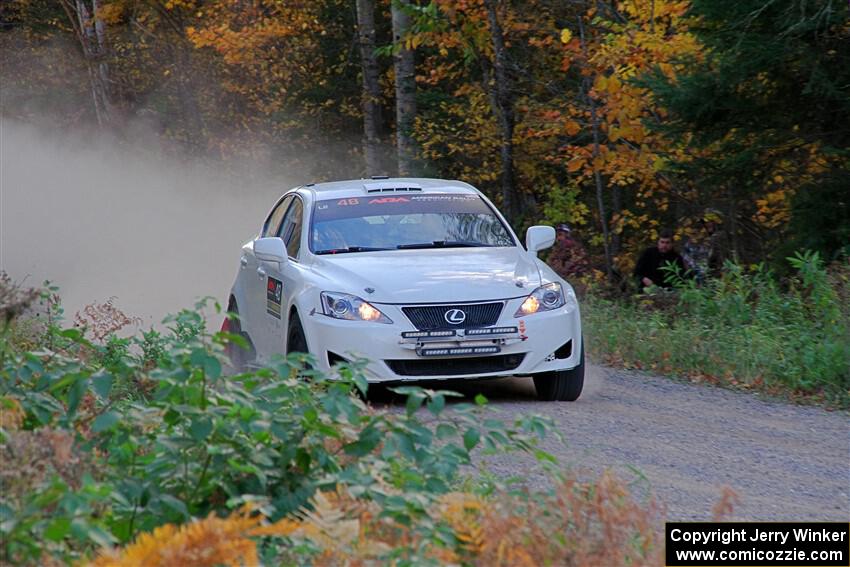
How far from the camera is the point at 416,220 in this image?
1157 cm

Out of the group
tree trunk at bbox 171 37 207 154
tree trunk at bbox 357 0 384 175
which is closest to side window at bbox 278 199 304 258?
tree trunk at bbox 357 0 384 175

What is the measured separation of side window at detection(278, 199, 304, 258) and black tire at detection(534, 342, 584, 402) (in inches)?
91.3

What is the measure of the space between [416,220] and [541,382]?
1.82 meters

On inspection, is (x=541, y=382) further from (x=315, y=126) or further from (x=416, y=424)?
(x=315, y=126)

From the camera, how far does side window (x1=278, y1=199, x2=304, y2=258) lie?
11637 mm

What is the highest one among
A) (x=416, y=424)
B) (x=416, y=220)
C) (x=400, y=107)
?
(x=416, y=424)

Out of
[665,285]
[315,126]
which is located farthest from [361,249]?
[315,126]

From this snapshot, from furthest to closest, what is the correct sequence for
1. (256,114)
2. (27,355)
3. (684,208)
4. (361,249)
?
(256,114)
(684,208)
(361,249)
(27,355)

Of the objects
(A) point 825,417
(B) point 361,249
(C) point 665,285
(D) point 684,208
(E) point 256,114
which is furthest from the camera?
(E) point 256,114

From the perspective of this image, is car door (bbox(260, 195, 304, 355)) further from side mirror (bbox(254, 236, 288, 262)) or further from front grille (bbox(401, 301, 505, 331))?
front grille (bbox(401, 301, 505, 331))

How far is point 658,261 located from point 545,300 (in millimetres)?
8436

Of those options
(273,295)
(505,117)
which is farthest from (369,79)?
(273,295)

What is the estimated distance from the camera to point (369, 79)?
2761cm

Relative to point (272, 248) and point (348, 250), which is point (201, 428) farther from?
point (348, 250)
